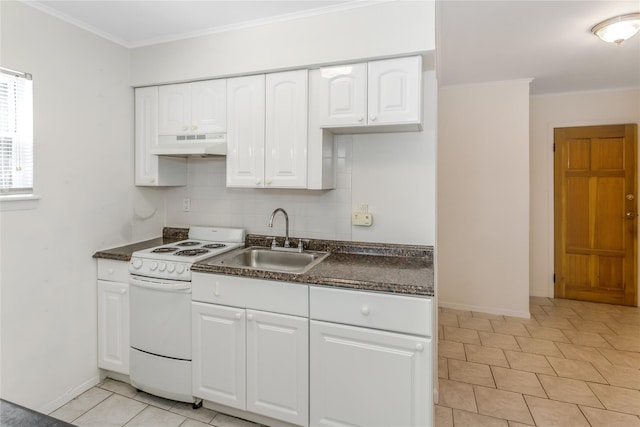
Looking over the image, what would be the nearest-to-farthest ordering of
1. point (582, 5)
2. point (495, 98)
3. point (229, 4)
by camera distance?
1. point (229, 4)
2. point (582, 5)
3. point (495, 98)

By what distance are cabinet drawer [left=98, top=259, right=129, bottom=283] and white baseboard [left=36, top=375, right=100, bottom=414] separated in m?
0.71

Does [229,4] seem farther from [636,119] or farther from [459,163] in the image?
[636,119]

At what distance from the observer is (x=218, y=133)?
2.52 metres

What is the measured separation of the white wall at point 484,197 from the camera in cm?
381

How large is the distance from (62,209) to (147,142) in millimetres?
756

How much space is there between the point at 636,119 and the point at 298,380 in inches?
185

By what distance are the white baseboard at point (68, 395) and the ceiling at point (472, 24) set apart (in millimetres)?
2360

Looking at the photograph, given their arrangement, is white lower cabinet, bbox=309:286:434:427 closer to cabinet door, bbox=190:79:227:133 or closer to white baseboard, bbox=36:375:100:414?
cabinet door, bbox=190:79:227:133

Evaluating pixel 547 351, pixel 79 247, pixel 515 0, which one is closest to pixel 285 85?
pixel 515 0

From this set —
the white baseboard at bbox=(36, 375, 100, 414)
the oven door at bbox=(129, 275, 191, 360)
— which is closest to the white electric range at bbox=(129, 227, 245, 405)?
the oven door at bbox=(129, 275, 191, 360)

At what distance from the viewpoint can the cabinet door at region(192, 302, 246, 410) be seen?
207cm

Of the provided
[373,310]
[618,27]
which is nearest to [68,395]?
[373,310]

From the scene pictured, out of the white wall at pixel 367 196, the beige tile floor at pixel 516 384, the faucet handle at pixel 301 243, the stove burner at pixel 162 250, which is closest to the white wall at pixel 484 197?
the beige tile floor at pixel 516 384

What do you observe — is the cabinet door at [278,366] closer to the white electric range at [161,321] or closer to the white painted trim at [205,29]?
the white electric range at [161,321]
